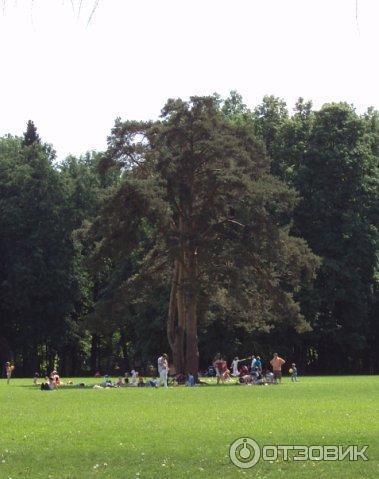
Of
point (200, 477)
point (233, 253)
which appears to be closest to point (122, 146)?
point (233, 253)

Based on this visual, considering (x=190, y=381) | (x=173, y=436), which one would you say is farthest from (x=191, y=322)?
(x=173, y=436)

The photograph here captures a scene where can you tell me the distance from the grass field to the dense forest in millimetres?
23607

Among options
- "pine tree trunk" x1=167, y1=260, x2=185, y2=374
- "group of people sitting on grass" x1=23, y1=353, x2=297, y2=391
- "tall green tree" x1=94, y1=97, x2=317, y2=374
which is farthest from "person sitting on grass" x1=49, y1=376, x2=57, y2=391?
"pine tree trunk" x1=167, y1=260, x2=185, y2=374

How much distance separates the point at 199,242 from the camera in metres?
51.6

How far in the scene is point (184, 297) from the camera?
5178 centimetres

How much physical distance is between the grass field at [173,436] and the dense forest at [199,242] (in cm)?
2361

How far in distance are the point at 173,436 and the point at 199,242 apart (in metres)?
34.3

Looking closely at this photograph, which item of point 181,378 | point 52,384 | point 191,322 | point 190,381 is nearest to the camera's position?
point 52,384

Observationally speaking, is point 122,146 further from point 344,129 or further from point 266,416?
point 266,416

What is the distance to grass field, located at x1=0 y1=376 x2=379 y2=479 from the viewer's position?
13719 millimetres

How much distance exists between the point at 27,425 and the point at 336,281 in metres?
46.5

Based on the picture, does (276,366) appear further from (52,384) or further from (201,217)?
(52,384)

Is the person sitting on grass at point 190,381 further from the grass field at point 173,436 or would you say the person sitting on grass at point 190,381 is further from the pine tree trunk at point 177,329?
the grass field at point 173,436

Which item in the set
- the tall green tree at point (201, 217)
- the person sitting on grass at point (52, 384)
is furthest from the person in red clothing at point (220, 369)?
the person sitting on grass at point (52, 384)
